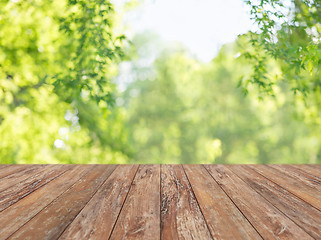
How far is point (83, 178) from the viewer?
1.92 meters

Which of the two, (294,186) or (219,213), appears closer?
(219,213)

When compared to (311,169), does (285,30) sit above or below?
above

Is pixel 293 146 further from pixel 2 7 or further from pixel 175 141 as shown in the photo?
pixel 2 7

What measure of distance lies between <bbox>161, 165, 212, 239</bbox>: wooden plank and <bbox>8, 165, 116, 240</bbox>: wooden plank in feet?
1.30

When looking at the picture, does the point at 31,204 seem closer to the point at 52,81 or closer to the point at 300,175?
the point at 300,175

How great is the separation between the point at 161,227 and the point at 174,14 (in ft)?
20.3

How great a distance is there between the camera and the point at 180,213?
1270 mm

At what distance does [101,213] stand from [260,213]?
2.33 ft

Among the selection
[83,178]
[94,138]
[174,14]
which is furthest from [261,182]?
[174,14]

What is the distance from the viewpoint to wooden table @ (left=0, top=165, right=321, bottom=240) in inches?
43.1

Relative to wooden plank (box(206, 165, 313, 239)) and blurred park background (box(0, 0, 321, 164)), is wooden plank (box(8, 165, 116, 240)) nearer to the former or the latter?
wooden plank (box(206, 165, 313, 239))

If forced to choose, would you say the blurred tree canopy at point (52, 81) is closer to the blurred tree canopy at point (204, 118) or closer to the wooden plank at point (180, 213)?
the wooden plank at point (180, 213)

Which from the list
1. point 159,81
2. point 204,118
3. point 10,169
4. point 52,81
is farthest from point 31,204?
point 159,81

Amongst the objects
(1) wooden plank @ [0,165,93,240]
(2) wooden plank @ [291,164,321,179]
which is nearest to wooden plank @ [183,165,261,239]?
(1) wooden plank @ [0,165,93,240]
